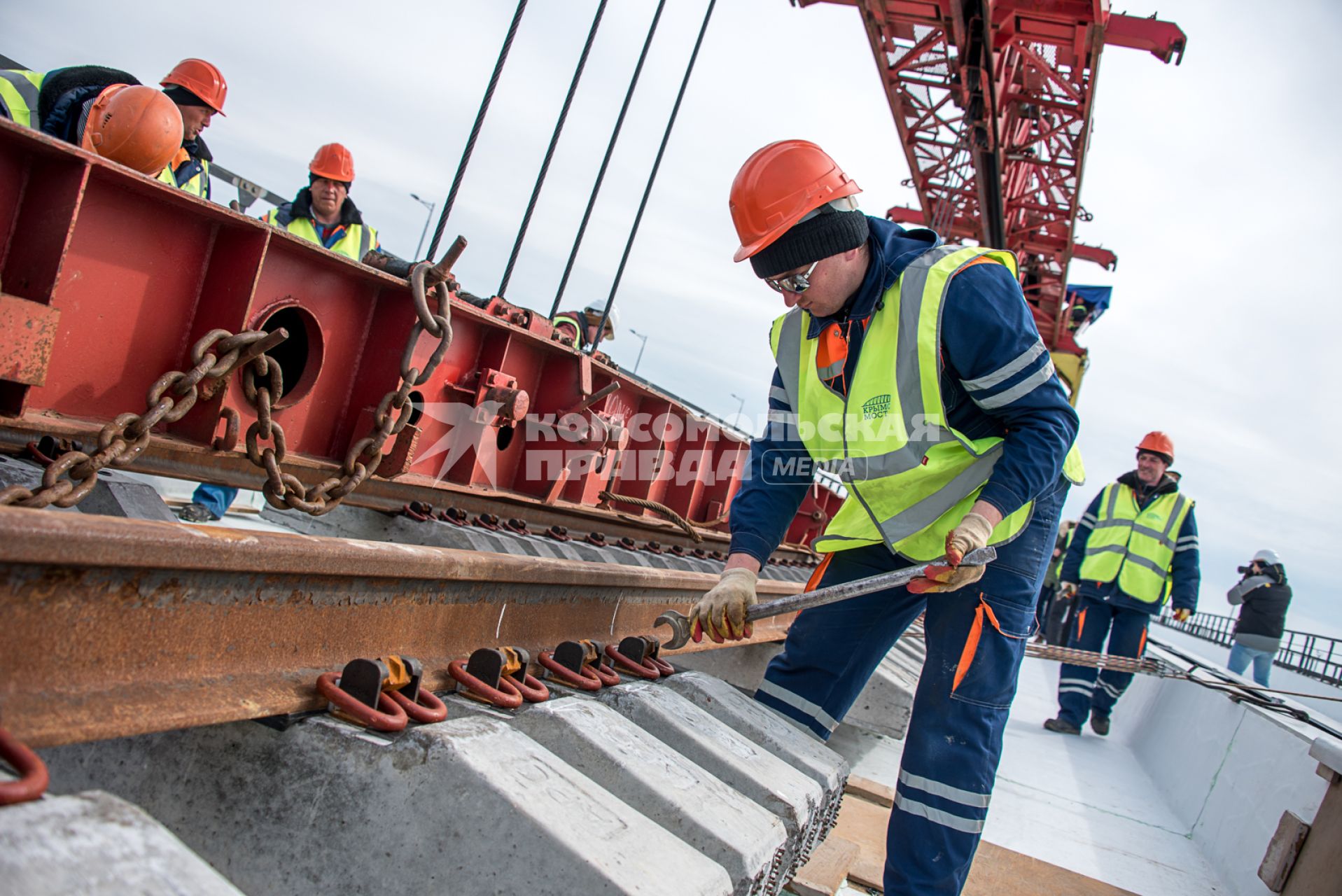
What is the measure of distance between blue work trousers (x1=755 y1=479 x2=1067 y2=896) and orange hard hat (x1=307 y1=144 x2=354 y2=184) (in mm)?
4830

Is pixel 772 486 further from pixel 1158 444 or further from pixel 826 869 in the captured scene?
pixel 1158 444

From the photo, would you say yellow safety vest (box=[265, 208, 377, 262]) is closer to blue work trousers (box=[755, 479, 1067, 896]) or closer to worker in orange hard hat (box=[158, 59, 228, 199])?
worker in orange hard hat (box=[158, 59, 228, 199])

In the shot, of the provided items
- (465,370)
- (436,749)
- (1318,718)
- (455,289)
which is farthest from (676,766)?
(1318,718)

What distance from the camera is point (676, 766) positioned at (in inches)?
84.9

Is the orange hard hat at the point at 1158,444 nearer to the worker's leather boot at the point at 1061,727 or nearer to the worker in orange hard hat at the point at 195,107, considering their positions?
the worker's leather boot at the point at 1061,727

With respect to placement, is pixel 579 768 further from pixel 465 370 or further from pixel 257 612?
pixel 465 370

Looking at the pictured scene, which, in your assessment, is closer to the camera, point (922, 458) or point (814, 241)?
point (814, 241)

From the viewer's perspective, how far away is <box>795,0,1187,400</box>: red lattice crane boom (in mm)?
10469

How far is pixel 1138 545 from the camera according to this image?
7336 mm

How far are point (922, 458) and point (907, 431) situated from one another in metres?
0.10

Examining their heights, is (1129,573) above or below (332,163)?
below

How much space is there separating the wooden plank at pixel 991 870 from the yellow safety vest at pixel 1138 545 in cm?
419

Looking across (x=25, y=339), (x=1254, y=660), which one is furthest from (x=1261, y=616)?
(x=25, y=339)

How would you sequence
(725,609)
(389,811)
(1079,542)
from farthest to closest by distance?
(1079,542) < (725,609) < (389,811)
